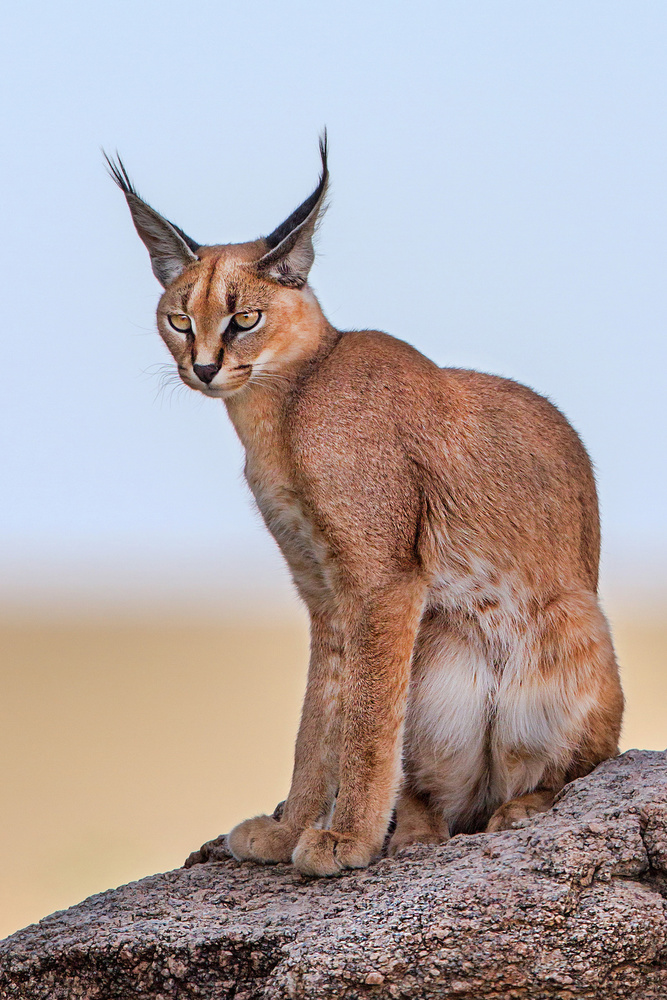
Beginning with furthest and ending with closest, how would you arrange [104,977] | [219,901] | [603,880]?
[219,901]
[104,977]
[603,880]

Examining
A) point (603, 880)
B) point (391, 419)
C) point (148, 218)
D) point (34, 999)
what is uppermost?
point (148, 218)

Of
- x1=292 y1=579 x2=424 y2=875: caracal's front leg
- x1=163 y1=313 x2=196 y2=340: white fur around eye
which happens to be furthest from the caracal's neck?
x1=292 y1=579 x2=424 y2=875: caracal's front leg

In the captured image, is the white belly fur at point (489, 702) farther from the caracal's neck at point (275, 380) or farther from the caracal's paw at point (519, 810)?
the caracal's neck at point (275, 380)

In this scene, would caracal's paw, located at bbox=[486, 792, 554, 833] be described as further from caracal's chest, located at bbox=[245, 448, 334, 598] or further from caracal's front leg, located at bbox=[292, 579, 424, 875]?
caracal's chest, located at bbox=[245, 448, 334, 598]

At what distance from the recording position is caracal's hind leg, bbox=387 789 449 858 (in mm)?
6062

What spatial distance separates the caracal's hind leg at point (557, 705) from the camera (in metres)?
6.14

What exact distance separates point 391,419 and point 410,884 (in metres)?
2.24

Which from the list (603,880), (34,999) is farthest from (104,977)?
(603,880)

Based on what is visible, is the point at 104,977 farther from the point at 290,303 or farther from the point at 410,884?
the point at 290,303

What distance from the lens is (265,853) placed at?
20.1ft

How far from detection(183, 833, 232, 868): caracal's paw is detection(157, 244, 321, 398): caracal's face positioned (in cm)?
241

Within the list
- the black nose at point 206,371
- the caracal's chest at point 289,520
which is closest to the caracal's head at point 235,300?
the black nose at point 206,371

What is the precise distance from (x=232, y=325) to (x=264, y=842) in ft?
8.45

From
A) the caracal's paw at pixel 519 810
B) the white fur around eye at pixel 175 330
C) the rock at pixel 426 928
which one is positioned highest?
the white fur around eye at pixel 175 330
